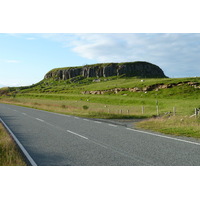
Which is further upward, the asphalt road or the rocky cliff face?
the rocky cliff face

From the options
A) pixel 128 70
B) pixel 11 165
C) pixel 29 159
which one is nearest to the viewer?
pixel 11 165

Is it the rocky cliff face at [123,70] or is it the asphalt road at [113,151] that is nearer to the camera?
the asphalt road at [113,151]

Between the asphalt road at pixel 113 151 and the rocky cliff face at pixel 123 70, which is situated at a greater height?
the rocky cliff face at pixel 123 70

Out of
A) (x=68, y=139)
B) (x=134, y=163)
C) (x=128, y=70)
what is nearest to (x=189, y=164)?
(x=134, y=163)

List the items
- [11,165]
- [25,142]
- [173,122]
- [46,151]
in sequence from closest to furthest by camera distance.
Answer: [11,165]
[46,151]
[25,142]
[173,122]

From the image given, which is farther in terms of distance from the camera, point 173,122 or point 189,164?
point 173,122

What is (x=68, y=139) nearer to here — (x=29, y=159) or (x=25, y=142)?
→ (x=25, y=142)

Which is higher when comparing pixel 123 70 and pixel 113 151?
pixel 123 70

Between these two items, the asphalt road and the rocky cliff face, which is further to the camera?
the rocky cliff face

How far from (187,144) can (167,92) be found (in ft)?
163

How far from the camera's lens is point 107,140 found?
10008 mm

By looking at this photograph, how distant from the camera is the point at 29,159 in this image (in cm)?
695

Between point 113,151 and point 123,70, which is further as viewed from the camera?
point 123,70

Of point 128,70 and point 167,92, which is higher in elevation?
point 128,70
